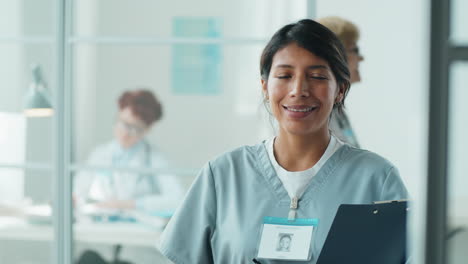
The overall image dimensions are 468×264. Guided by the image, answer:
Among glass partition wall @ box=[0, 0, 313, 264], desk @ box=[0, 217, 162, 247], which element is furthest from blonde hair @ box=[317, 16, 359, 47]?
glass partition wall @ box=[0, 0, 313, 264]

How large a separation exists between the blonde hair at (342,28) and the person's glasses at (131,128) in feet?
8.38

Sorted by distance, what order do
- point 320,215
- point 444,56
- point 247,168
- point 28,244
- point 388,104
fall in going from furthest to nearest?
point 28,244 < point 388,104 < point 247,168 < point 320,215 < point 444,56

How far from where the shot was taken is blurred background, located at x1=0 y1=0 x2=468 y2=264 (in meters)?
1.01

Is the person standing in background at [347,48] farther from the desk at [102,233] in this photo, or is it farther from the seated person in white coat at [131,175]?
the seated person in white coat at [131,175]

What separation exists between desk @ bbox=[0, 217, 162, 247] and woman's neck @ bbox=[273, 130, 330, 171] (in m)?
1.88

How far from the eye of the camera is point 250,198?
5.46 feet

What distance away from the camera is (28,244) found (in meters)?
5.05

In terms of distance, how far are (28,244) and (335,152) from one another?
3750 mm

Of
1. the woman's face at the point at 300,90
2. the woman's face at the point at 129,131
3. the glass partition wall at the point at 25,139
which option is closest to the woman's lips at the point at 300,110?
the woman's face at the point at 300,90

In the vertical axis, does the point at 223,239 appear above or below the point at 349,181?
below

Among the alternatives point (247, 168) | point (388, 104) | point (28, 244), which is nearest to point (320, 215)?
point (247, 168)

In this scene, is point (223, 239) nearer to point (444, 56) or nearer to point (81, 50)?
point (444, 56)

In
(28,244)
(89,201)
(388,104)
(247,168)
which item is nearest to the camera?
(247,168)

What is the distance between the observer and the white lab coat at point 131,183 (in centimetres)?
431
